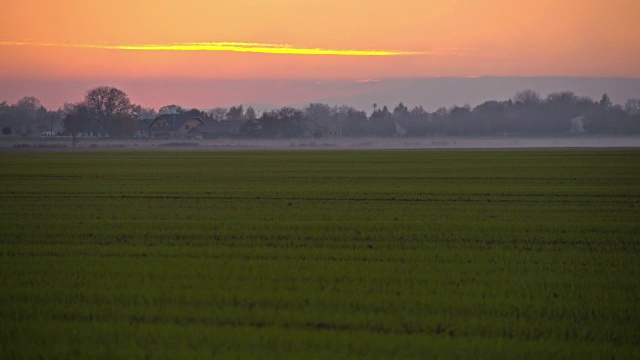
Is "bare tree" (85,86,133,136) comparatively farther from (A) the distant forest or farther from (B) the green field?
(B) the green field

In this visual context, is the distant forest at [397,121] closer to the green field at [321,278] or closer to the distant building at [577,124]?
the distant building at [577,124]

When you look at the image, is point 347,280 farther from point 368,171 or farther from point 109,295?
point 368,171

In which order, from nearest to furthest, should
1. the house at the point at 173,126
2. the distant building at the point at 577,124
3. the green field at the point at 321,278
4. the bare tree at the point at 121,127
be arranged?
1. the green field at the point at 321,278
2. the bare tree at the point at 121,127
3. the house at the point at 173,126
4. the distant building at the point at 577,124

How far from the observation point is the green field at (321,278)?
8.09 metres

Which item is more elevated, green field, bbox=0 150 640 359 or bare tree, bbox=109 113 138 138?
bare tree, bbox=109 113 138 138

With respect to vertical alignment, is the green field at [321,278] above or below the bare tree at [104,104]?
below

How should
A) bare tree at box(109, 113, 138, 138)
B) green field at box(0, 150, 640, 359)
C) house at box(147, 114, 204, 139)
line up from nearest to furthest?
green field at box(0, 150, 640, 359) → bare tree at box(109, 113, 138, 138) → house at box(147, 114, 204, 139)

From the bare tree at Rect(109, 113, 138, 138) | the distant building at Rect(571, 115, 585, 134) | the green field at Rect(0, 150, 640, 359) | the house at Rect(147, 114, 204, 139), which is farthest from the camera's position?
the distant building at Rect(571, 115, 585, 134)

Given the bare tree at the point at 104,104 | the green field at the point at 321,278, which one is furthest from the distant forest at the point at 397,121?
the green field at the point at 321,278

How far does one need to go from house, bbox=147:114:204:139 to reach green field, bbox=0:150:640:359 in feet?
414

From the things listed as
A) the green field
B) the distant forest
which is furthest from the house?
the green field

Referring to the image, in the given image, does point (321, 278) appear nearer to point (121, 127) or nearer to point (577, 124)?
point (121, 127)

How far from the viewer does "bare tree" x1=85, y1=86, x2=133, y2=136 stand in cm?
14212

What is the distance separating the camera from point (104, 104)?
143 m
